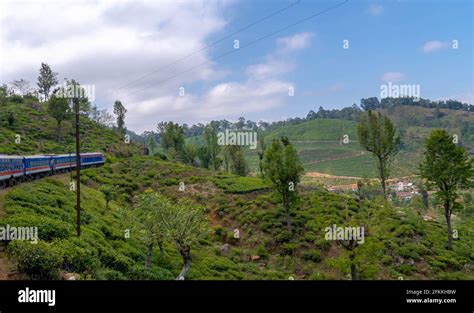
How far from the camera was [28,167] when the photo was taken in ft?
126

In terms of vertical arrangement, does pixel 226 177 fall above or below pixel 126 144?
below

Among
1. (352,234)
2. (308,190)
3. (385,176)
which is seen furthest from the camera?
(308,190)

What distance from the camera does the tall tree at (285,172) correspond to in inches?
1492

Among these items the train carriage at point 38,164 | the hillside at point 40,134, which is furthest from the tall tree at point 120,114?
the train carriage at point 38,164

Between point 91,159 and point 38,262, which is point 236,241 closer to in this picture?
point 38,262

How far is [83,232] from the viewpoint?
23.9m

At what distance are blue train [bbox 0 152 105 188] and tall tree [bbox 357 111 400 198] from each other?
35393 mm

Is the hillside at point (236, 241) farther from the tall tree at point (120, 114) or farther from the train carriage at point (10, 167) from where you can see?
the tall tree at point (120, 114)

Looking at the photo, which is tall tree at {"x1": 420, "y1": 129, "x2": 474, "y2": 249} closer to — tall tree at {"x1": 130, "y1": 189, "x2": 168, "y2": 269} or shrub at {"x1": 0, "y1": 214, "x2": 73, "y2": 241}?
tall tree at {"x1": 130, "y1": 189, "x2": 168, "y2": 269}

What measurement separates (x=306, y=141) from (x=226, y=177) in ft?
465

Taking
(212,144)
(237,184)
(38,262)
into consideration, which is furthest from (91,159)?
(38,262)

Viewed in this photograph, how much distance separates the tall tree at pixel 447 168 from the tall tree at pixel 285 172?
1261cm
